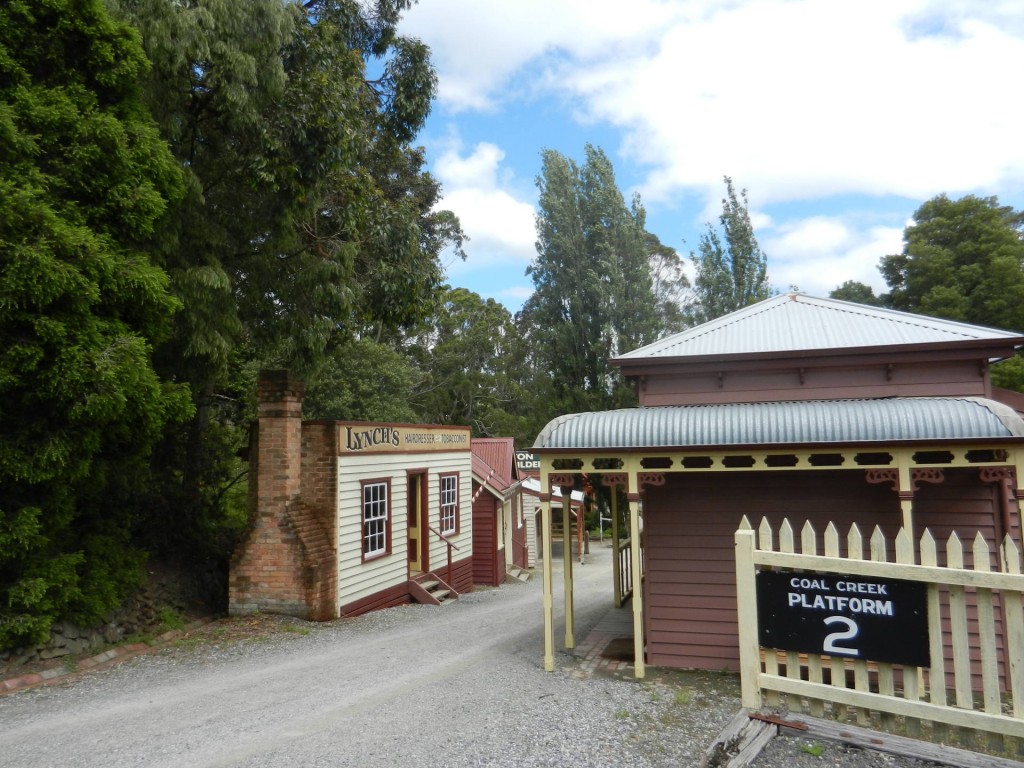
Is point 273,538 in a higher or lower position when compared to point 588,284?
lower

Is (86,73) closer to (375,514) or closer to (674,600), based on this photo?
(375,514)

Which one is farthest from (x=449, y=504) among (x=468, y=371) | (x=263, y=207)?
(x=468, y=371)

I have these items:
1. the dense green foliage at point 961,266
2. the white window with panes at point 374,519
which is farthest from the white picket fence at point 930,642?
the dense green foliage at point 961,266

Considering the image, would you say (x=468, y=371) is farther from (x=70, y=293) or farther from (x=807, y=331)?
(x=70, y=293)

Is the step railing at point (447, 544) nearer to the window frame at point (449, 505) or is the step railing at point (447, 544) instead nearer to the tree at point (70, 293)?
the window frame at point (449, 505)

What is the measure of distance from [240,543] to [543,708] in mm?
6859

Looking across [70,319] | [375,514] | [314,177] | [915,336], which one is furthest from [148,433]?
[915,336]

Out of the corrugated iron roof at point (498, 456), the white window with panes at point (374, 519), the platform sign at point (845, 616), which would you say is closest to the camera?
the platform sign at point (845, 616)

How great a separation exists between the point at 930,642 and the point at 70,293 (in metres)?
8.57

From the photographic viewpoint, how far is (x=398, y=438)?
1536 cm

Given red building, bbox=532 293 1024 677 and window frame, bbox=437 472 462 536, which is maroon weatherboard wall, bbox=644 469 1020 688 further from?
window frame, bbox=437 472 462 536

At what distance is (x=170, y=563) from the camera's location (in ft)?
40.7

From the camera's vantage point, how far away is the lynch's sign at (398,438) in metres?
13.3

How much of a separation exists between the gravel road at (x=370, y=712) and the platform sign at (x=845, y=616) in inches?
32.6
